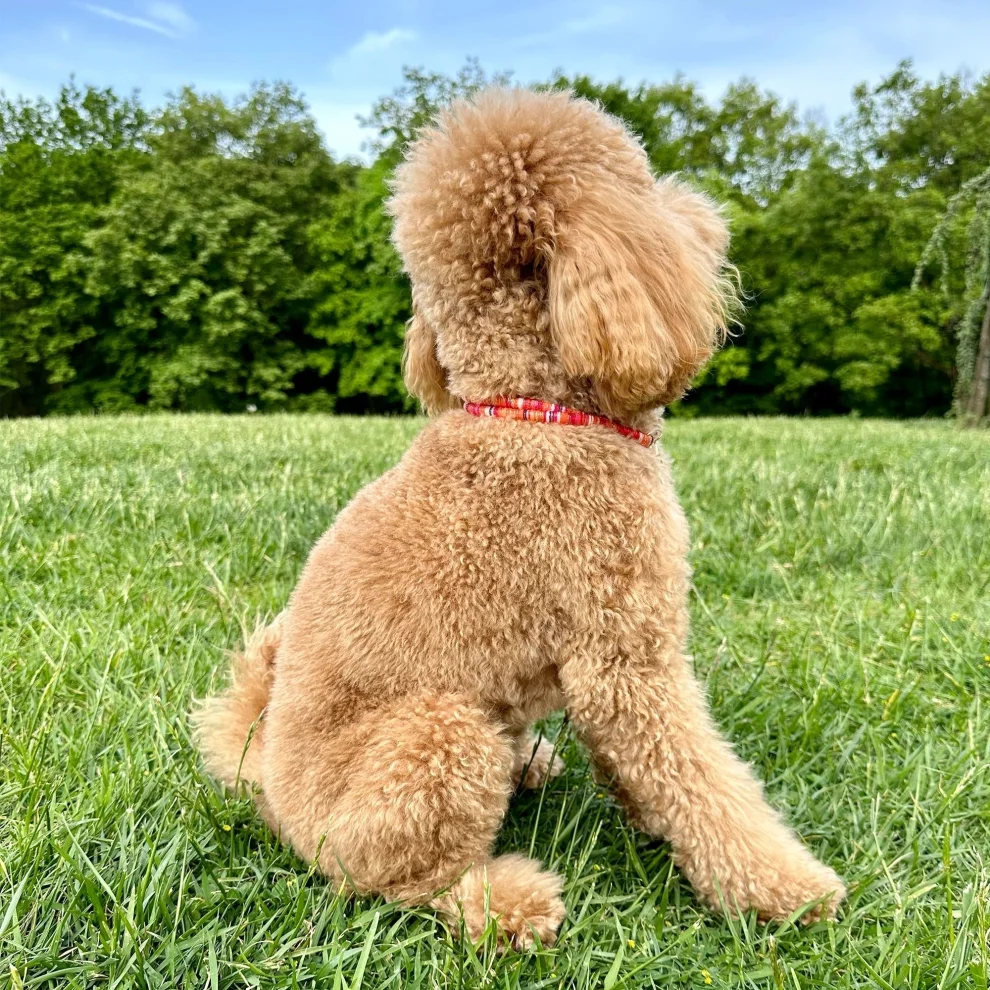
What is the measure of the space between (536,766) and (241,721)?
829 millimetres

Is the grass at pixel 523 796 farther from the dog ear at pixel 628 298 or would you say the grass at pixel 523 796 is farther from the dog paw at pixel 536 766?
the dog ear at pixel 628 298

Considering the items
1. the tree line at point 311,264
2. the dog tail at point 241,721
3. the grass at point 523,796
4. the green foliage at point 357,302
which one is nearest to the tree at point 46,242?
the tree line at point 311,264

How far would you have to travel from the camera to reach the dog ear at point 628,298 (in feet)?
5.21

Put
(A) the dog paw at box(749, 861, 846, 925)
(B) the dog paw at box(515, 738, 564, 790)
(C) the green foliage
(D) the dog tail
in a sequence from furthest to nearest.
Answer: (C) the green foliage < (B) the dog paw at box(515, 738, 564, 790) < (D) the dog tail < (A) the dog paw at box(749, 861, 846, 925)

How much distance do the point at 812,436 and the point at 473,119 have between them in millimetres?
7801

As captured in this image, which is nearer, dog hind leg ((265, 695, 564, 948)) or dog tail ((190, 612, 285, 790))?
dog hind leg ((265, 695, 564, 948))

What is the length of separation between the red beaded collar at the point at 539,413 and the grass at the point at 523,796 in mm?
1006

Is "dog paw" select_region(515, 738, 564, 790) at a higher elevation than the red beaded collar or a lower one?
lower

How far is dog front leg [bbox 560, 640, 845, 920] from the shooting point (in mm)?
1686

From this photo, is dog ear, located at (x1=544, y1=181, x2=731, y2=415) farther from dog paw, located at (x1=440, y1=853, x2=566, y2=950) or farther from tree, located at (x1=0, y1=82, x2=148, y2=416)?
tree, located at (x1=0, y1=82, x2=148, y2=416)

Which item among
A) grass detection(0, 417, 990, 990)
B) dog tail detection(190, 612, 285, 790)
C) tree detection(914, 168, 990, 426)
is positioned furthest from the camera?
tree detection(914, 168, 990, 426)

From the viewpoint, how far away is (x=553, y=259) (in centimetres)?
165

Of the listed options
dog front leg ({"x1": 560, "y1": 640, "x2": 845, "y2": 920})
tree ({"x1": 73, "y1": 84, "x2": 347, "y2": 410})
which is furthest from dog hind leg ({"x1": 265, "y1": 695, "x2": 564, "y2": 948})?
tree ({"x1": 73, "y1": 84, "x2": 347, "y2": 410})

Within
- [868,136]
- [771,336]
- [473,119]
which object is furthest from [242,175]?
[473,119]
